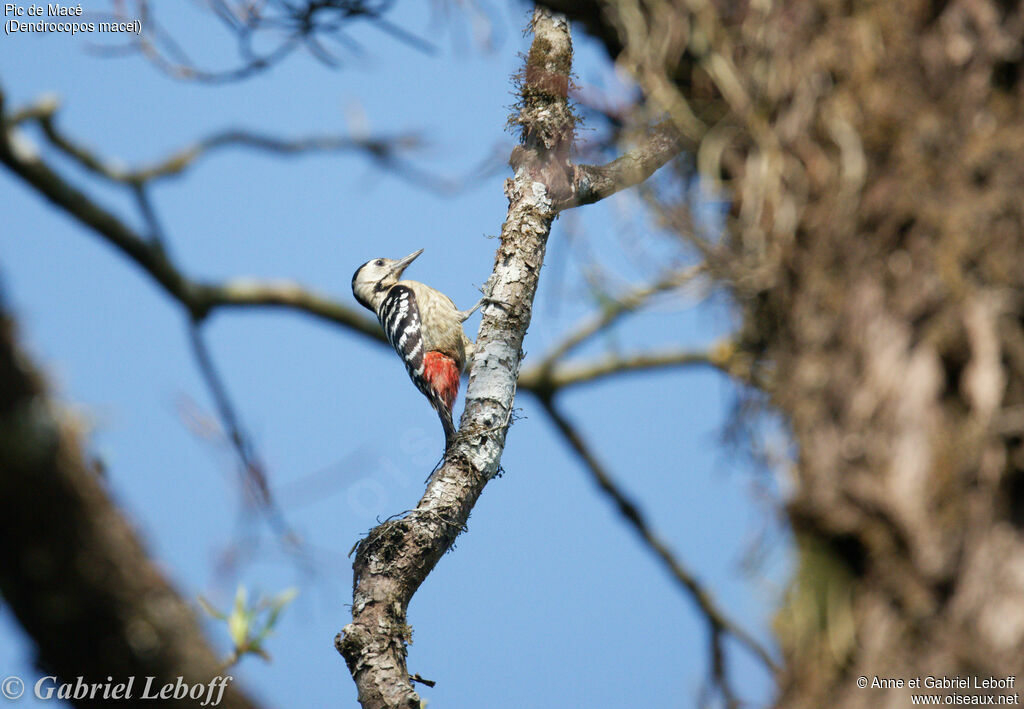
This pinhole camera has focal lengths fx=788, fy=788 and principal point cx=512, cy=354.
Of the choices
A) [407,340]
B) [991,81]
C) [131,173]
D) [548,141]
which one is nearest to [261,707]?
[991,81]

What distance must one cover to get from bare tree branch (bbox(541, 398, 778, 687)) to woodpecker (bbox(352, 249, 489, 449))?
1730 millimetres

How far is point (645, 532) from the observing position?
12.0 feet

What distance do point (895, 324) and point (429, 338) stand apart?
4989mm

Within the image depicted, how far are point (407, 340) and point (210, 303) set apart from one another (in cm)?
364

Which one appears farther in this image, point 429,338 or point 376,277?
point 376,277

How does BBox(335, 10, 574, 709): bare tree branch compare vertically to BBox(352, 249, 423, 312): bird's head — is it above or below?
below

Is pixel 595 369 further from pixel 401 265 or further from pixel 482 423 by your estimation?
pixel 401 265

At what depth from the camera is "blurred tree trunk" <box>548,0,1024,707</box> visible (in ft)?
4.10

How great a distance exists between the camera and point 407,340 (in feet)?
20.5

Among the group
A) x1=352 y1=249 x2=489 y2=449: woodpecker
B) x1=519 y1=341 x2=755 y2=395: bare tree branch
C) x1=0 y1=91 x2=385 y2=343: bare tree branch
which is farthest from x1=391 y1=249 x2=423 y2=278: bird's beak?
x1=0 y1=91 x2=385 y2=343: bare tree branch

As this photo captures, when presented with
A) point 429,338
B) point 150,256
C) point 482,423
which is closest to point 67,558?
point 150,256

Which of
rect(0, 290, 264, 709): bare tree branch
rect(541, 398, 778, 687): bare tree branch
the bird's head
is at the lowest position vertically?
rect(0, 290, 264, 709): bare tree branch

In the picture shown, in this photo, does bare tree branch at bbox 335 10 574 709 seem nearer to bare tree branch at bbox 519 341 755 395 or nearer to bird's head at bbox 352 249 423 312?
bare tree branch at bbox 519 341 755 395

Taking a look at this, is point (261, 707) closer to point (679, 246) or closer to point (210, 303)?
point (679, 246)
